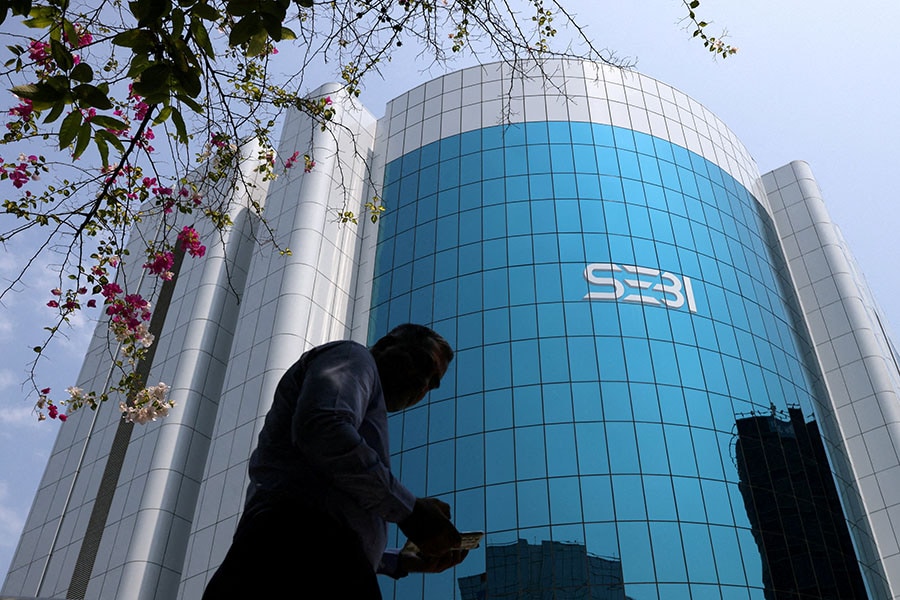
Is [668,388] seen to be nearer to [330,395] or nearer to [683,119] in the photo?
[683,119]

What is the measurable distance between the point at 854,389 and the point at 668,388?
9.38 meters

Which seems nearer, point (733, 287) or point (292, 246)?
point (733, 287)

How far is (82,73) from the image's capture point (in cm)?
314

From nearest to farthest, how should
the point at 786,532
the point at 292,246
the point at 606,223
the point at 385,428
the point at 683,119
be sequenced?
the point at 385,428 → the point at 786,532 → the point at 606,223 → the point at 292,246 → the point at 683,119

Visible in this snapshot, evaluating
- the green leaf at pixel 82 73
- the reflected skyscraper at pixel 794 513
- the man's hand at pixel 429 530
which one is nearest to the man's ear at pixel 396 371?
the man's hand at pixel 429 530

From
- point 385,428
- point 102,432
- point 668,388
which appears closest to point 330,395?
point 385,428

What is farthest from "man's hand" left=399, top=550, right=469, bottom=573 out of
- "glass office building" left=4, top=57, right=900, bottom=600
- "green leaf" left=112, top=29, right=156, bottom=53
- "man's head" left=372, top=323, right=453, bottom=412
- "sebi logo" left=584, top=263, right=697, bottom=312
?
"sebi logo" left=584, top=263, right=697, bottom=312

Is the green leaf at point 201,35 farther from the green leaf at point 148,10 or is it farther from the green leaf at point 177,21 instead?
the green leaf at point 148,10

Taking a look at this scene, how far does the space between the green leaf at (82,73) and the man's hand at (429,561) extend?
220cm

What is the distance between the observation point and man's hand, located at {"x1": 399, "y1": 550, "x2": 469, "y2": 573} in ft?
8.23

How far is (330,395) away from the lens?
2250 millimetres

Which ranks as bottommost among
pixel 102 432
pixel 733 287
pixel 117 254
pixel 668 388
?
pixel 117 254

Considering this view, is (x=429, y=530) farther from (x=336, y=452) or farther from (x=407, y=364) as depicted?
(x=407, y=364)

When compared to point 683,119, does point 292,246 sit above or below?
below
